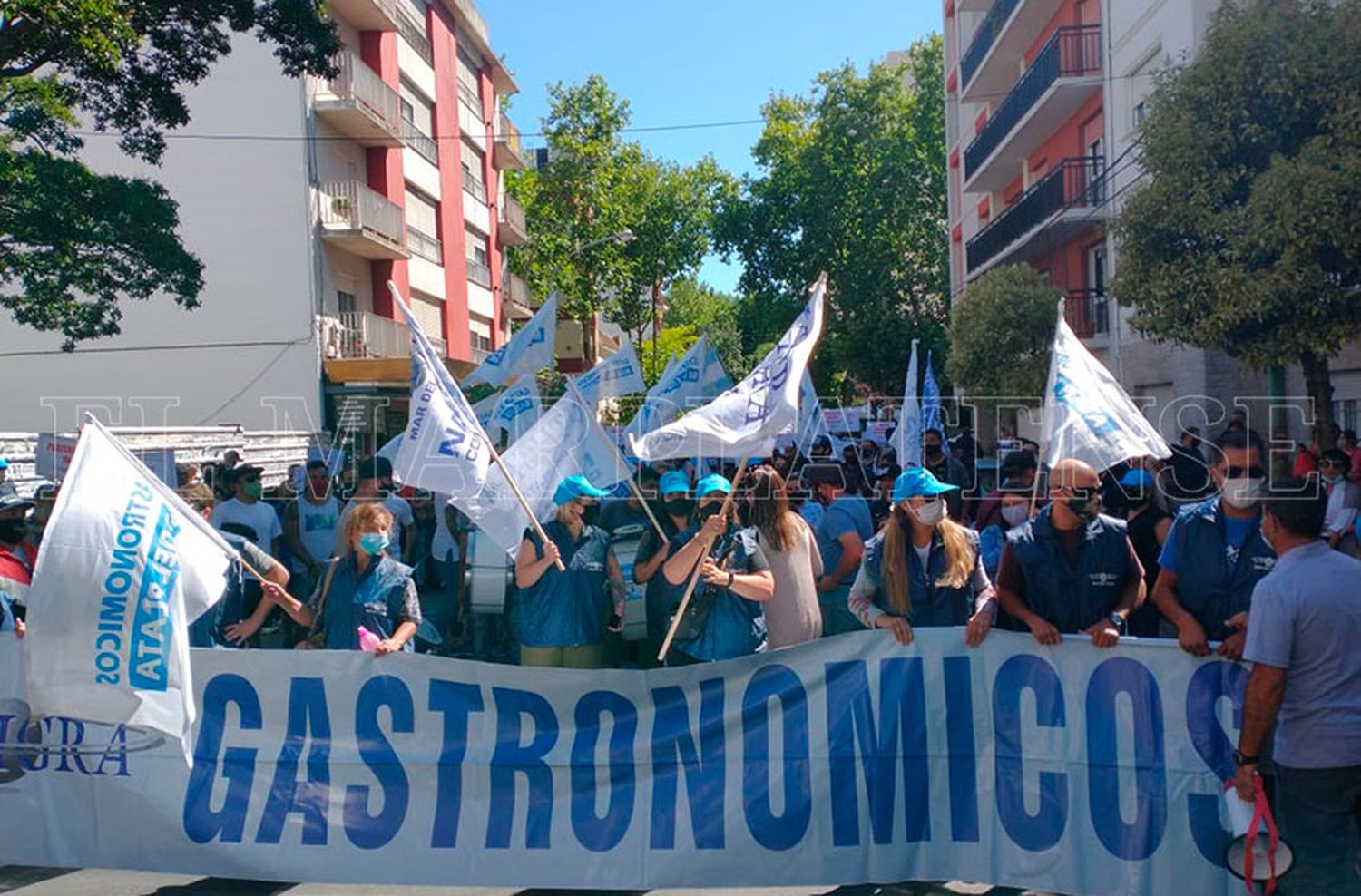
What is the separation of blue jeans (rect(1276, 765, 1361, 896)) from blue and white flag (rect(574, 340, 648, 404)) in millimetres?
10218

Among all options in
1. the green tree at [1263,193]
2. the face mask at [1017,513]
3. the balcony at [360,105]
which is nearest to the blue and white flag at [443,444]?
the face mask at [1017,513]

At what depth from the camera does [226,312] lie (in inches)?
1098

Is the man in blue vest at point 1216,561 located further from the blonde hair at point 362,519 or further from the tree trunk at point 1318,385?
the tree trunk at point 1318,385

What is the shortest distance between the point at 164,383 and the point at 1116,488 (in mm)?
23927

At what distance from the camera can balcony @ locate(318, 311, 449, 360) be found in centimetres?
2859

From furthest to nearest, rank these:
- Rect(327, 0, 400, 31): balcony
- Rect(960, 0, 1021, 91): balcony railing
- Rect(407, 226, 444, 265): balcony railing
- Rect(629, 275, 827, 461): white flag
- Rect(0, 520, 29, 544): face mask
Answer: Rect(407, 226, 444, 265): balcony railing → Rect(960, 0, 1021, 91): balcony railing → Rect(327, 0, 400, 31): balcony → Rect(0, 520, 29, 544): face mask → Rect(629, 275, 827, 461): white flag

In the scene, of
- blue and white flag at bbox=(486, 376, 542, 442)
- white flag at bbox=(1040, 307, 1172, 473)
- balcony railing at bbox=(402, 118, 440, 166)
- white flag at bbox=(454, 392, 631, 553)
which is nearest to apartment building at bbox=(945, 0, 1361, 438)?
blue and white flag at bbox=(486, 376, 542, 442)

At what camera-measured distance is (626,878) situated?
5.38m

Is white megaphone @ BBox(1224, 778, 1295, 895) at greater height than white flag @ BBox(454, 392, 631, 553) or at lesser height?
lesser

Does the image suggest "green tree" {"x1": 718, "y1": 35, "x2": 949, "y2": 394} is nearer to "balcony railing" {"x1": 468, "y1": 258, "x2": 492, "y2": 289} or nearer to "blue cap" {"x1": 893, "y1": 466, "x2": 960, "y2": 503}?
"balcony railing" {"x1": 468, "y1": 258, "x2": 492, "y2": 289}

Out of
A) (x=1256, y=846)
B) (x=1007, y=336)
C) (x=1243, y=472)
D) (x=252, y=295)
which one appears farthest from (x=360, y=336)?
(x=1256, y=846)

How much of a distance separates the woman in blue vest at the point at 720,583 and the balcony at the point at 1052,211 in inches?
718

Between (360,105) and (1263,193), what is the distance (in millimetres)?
20745

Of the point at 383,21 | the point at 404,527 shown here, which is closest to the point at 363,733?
the point at 404,527
